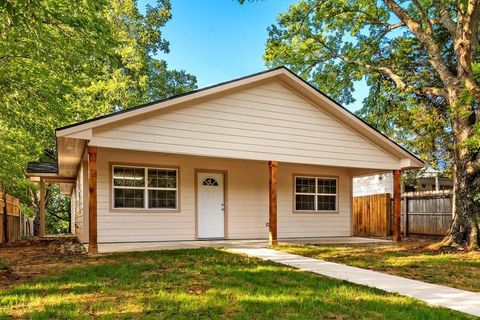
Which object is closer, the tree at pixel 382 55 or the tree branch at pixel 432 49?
the tree branch at pixel 432 49

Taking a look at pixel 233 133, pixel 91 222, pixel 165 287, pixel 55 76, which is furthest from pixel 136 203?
pixel 165 287

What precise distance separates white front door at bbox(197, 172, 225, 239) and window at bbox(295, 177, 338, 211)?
2.88 m

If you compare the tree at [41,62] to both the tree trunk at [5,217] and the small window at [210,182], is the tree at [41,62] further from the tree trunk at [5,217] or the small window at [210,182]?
the small window at [210,182]

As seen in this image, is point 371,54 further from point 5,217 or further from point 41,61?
point 5,217

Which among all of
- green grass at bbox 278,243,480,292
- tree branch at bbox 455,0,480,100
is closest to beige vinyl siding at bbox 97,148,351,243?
green grass at bbox 278,243,480,292

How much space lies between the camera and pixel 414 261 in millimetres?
8258

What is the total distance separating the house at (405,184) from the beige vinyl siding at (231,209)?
9.10m

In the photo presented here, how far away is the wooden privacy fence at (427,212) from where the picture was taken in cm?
1356

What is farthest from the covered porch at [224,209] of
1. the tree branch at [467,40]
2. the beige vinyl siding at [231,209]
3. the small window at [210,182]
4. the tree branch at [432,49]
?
the tree branch at [467,40]

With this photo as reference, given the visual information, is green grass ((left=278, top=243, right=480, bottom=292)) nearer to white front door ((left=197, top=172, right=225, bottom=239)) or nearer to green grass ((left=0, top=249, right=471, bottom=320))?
green grass ((left=0, top=249, right=471, bottom=320))

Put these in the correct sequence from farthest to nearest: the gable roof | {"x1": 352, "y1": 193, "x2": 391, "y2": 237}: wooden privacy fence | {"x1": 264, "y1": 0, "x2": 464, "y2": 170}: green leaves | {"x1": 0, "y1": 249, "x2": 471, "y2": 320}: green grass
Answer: {"x1": 352, "y1": 193, "x2": 391, "y2": 237}: wooden privacy fence
{"x1": 264, "y1": 0, "x2": 464, "y2": 170}: green leaves
the gable roof
{"x1": 0, "y1": 249, "x2": 471, "y2": 320}: green grass

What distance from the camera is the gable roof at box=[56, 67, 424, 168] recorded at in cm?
857

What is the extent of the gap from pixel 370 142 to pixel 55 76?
33.3 ft

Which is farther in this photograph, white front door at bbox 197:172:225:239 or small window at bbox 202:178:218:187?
small window at bbox 202:178:218:187
